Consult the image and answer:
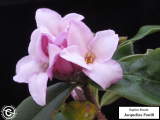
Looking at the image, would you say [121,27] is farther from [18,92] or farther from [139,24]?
[18,92]

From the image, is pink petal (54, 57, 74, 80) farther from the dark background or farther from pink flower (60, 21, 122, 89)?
the dark background

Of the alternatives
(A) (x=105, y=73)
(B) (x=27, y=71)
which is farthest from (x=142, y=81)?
(B) (x=27, y=71)

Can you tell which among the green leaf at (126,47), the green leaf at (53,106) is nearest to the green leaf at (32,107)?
the green leaf at (53,106)

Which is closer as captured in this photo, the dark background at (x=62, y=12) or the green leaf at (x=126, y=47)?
the green leaf at (x=126, y=47)

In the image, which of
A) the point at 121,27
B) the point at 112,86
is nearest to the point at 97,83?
the point at 112,86

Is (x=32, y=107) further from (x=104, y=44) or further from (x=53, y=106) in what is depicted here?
(x=104, y=44)

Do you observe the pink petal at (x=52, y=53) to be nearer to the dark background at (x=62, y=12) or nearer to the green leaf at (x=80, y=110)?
the green leaf at (x=80, y=110)
